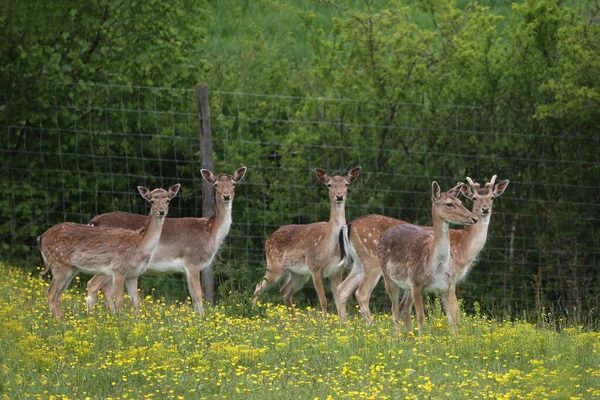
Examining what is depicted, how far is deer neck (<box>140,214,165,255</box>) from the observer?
1238 cm

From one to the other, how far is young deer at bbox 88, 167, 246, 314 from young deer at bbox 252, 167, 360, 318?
2.17ft

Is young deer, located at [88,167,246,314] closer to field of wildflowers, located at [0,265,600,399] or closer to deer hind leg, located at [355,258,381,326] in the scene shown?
deer hind leg, located at [355,258,381,326]

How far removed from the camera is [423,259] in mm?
10898

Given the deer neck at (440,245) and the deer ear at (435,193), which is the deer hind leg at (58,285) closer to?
the deer neck at (440,245)

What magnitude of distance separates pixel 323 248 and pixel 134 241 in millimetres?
2102

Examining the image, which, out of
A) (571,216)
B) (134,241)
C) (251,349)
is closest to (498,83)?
(571,216)

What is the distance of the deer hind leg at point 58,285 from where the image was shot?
37.6ft

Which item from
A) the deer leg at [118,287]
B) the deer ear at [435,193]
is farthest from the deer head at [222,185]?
the deer ear at [435,193]

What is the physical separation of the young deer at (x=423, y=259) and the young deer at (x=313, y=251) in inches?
56.3

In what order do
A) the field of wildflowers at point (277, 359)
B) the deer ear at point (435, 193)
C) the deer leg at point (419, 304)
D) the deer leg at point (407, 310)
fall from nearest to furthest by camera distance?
the field of wildflowers at point (277, 359)
the deer leg at point (419, 304)
the deer leg at point (407, 310)
the deer ear at point (435, 193)

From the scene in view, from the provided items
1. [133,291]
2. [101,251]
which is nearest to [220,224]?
[133,291]

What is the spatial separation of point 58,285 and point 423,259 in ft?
11.8

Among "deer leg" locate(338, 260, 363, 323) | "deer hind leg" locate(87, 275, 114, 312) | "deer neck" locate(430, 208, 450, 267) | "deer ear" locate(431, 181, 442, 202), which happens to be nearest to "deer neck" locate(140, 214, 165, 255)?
"deer hind leg" locate(87, 275, 114, 312)

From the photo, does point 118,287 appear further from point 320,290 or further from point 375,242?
point 375,242
